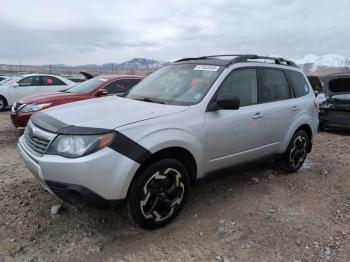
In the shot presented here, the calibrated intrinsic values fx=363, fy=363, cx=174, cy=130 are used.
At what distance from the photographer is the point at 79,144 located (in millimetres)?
3178

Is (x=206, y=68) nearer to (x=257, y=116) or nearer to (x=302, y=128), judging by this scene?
(x=257, y=116)

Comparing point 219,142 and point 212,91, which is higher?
point 212,91

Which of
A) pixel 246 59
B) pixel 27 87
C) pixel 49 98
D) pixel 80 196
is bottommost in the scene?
pixel 80 196

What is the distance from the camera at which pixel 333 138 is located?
335 inches

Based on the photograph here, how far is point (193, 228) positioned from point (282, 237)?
90 cm

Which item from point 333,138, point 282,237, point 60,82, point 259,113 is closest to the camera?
point 282,237

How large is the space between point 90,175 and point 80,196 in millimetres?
233

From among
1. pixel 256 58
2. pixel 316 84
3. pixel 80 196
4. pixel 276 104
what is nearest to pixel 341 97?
pixel 316 84

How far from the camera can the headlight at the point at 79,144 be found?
3.14 metres

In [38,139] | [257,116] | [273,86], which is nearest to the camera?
[38,139]

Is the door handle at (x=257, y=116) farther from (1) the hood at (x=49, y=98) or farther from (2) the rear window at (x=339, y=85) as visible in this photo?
(2) the rear window at (x=339, y=85)

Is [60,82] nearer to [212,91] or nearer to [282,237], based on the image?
[212,91]

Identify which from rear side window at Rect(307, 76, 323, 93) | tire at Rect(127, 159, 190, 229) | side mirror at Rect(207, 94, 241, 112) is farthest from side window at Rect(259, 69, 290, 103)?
rear side window at Rect(307, 76, 323, 93)

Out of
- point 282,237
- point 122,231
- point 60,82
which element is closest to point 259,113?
point 282,237
